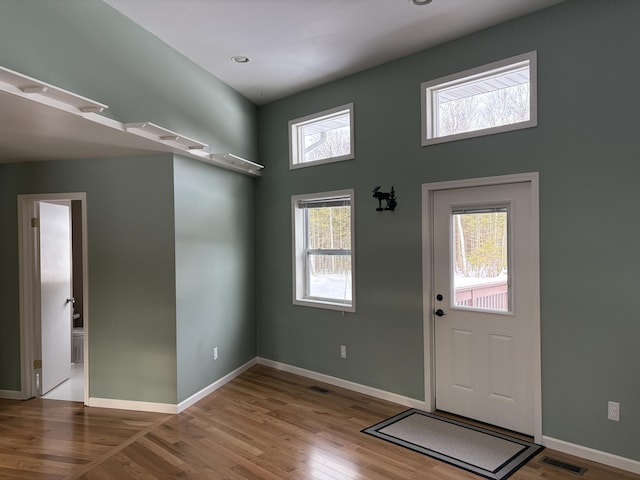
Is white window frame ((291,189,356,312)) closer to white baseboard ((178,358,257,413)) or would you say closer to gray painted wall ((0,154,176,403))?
white baseboard ((178,358,257,413))

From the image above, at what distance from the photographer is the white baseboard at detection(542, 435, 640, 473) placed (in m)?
2.81

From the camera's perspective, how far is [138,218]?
13.1 feet

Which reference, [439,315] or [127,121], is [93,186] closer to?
[127,121]

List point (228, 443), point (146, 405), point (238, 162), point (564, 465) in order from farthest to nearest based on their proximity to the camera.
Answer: point (238, 162) → point (146, 405) → point (228, 443) → point (564, 465)

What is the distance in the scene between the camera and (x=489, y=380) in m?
3.52

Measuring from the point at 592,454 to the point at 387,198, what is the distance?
250 centimetres

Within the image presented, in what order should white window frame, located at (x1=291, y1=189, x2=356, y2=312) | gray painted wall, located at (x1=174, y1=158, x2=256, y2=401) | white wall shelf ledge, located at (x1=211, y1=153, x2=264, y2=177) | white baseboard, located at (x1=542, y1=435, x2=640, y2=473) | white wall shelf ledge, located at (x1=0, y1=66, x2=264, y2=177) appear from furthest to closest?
white window frame, located at (x1=291, y1=189, x2=356, y2=312) < white wall shelf ledge, located at (x1=211, y1=153, x2=264, y2=177) < gray painted wall, located at (x1=174, y1=158, x2=256, y2=401) < white baseboard, located at (x1=542, y1=435, x2=640, y2=473) < white wall shelf ledge, located at (x1=0, y1=66, x2=264, y2=177)

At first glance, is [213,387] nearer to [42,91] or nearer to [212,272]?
[212,272]

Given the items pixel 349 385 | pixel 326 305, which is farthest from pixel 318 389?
pixel 326 305

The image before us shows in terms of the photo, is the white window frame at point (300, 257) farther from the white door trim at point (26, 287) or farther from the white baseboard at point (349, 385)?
the white door trim at point (26, 287)

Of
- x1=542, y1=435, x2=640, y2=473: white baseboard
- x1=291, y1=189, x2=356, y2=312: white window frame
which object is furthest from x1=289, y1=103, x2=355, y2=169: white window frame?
x1=542, y1=435, x2=640, y2=473: white baseboard

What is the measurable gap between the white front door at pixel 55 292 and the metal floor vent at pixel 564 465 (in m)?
4.65

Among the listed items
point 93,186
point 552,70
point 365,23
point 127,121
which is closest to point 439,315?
point 552,70

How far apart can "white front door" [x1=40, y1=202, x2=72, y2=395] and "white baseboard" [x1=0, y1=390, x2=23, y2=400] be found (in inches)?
7.7
